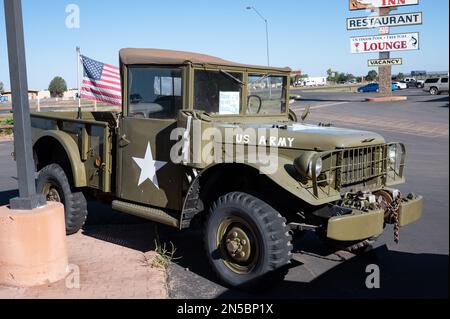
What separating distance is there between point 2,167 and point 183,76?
28.0ft

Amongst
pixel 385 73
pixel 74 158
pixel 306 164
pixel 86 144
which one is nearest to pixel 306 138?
pixel 306 164

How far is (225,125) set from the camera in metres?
4.50

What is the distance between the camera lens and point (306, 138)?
4.14m

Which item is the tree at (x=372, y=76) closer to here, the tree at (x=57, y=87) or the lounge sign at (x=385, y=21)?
the tree at (x=57, y=87)

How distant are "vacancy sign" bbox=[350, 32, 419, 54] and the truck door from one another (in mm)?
27414

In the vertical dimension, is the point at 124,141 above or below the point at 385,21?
below

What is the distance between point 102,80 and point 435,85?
35890 millimetres

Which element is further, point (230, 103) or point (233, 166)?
point (230, 103)

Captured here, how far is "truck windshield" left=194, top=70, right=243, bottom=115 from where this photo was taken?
462cm

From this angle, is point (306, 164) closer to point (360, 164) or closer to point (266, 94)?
point (360, 164)

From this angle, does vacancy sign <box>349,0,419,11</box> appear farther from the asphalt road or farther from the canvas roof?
the canvas roof

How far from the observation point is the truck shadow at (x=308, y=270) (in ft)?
13.3

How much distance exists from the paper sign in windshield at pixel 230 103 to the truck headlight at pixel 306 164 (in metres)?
1.19
